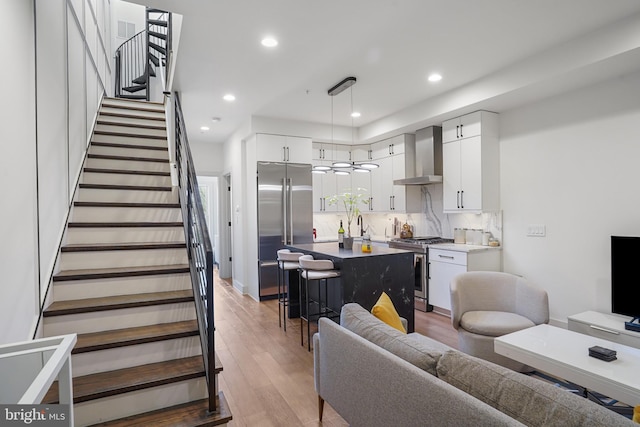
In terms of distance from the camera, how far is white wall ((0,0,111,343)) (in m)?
1.74

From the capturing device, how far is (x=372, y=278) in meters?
3.48

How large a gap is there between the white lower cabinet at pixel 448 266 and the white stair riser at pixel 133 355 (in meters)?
3.07

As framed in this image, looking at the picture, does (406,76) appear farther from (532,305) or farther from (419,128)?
(532,305)

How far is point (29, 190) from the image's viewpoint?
1.98 meters

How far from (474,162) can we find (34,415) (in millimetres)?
4574

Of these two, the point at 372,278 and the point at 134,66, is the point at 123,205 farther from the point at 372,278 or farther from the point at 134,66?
the point at 134,66

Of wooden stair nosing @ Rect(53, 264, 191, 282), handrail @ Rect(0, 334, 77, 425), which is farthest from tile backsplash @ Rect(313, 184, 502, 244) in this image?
handrail @ Rect(0, 334, 77, 425)

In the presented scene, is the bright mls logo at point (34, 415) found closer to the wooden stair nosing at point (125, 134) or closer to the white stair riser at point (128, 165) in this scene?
the white stair riser at point (128, 165)

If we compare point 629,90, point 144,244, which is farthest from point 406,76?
point 144,244

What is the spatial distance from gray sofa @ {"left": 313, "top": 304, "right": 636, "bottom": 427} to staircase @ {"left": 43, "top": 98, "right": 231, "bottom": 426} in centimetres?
75

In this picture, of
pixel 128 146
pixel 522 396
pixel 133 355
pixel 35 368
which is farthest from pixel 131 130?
pixel 522 396

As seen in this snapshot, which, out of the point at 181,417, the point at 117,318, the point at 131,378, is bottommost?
the point at 181,417

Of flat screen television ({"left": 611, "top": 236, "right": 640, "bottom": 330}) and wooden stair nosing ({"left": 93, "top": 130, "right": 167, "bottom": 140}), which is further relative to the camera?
wooden stair nosing ({"left": 93, "top": 130, "right": 167, "bottom": 140})

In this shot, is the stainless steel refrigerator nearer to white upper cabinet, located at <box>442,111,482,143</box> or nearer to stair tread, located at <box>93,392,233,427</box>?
white upper cabinet, located at <box>442,111,482,143</box>
